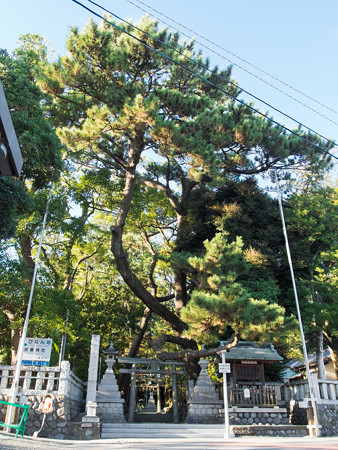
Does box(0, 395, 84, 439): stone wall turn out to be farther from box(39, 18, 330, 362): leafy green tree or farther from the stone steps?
→ box(39, 18, 330, 362): leafy green tree

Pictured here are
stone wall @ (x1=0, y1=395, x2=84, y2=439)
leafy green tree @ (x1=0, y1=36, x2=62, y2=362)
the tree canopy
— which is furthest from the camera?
the tree canopy

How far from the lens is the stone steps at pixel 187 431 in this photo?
382 inches

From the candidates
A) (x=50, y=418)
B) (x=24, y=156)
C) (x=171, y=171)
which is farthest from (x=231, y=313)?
(x=171, y=171)

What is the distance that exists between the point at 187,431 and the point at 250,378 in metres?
3.16

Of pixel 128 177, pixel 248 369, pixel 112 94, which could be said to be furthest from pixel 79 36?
pixel 248 369

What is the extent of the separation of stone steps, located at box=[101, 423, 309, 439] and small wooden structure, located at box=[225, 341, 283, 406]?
1.21m

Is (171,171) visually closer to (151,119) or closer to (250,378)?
(151,119)

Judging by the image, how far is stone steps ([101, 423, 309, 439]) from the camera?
382 inches

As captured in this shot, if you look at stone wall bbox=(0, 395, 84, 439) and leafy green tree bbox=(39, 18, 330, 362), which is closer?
stone wall bbox=(0, 395, 84, 439)

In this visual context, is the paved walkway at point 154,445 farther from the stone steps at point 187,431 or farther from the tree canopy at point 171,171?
the tree canopy at point 171,171

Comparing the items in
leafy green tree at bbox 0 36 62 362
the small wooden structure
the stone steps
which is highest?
leafy green tree at bbox 0 36 62 362

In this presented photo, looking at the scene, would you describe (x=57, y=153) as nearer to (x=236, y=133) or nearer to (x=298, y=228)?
(x=236, y=133)

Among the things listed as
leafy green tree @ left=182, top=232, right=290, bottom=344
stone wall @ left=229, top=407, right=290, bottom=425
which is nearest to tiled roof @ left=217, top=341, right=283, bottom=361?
stone wall @ left=229, top=407, right=290, bottom=425

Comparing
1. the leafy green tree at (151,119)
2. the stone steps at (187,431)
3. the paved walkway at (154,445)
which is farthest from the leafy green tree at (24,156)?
the stone steps at (187,431)
